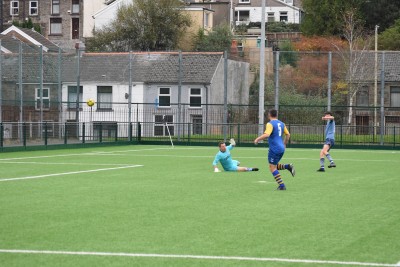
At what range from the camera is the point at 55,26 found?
98000 millimetres

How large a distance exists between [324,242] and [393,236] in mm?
1147

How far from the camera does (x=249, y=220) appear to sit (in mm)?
13156

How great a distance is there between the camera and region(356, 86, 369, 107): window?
47662mm

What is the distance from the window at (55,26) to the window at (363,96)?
2170 inches

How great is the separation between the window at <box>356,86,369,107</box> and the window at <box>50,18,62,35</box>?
55.1 meters

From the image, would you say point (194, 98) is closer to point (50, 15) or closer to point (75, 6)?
point (75, 6)

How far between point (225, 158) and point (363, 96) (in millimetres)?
25954

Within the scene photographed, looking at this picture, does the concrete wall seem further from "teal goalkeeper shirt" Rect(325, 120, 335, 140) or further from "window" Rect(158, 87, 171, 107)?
"teal goalkeeper shirt" Rect(325, 120, 335, 140)

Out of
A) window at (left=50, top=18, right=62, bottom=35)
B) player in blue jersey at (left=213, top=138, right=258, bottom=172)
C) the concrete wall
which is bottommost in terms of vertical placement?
player in blue jersey at (left=213, top=138, right=258, bottom=172)

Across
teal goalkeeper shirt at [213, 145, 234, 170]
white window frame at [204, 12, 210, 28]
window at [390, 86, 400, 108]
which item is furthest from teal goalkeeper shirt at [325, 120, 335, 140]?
white window frame at [204, 12, 210, 28]

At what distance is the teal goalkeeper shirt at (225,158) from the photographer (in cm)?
2348

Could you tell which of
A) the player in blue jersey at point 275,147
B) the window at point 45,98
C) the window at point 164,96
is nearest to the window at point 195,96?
the window at point 164,96

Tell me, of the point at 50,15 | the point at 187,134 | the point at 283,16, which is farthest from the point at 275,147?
the point at 283,16

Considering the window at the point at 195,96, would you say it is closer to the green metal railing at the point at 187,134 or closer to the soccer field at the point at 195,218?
the green metal railing at the point at 187,134
